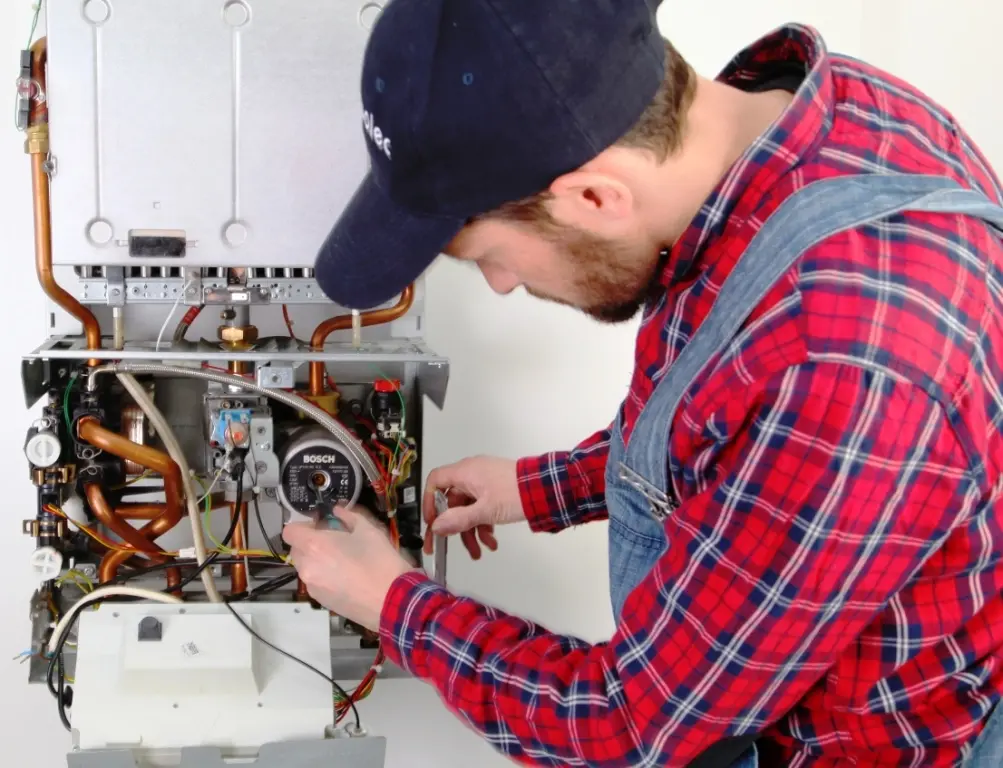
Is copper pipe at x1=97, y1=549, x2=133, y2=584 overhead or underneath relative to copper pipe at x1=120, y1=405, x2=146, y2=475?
underneath

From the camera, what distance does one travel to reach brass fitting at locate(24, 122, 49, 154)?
1101 millimetres

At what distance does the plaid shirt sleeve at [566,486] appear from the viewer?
4.09 feet

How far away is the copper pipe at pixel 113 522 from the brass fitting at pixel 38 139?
1.39ft

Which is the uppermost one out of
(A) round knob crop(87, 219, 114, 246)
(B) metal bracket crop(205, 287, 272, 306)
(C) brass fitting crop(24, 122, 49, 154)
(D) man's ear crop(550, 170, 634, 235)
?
(C) brass fitting crop(24, 122, 49, 154)

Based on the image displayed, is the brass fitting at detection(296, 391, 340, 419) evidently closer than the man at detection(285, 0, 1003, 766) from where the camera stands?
No

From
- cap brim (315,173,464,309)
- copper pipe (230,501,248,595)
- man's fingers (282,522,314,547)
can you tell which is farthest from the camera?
copper pipe (230,501,248,595)

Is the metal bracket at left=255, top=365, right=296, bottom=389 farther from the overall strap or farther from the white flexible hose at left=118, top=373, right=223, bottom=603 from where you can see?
the overall strap

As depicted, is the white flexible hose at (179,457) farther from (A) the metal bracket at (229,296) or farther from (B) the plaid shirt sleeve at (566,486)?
(B) the plaid shirt sleeve at (566,486)


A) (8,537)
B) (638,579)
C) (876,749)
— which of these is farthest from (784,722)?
(8,537)

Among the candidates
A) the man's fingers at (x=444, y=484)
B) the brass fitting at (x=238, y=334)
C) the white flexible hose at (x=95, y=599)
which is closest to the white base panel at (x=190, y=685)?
the white flexible hose at (x=95, y=599)

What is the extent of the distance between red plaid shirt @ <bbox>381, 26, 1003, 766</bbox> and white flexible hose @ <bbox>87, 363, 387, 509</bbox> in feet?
1.20

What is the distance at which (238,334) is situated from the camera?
1.24 meters

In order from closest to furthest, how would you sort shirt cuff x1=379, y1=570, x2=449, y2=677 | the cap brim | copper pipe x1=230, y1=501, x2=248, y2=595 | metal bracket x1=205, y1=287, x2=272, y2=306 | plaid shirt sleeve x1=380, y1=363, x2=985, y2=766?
plaid shirt sleeve x1=380, y1=363, x2=985, y2=766 → the cap brim → shirt cuff x1=379, y1=570, x2=449, y2=677 → metal bracket x1=205, y1=287, x2=272, y2=306 → copper pipe x1=230, y1=501, x2=248, y2=595

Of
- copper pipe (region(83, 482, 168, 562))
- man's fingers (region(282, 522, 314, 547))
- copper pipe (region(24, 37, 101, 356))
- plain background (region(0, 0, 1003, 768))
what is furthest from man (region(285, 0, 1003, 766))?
plain background (region(0, 0, 1003, 768))
